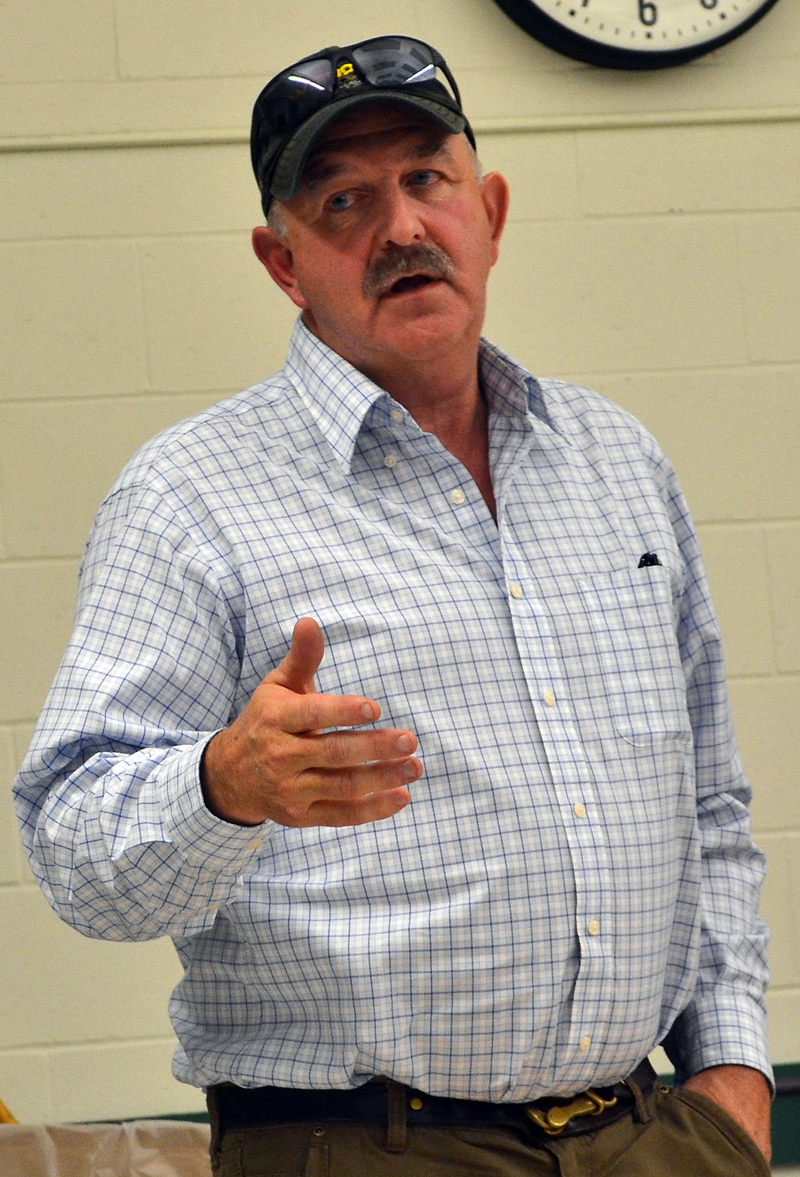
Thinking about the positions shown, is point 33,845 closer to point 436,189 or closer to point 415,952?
point 415,952

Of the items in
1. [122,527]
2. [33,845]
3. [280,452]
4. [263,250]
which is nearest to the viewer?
[33,845]

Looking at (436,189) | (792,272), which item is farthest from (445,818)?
(792,272)

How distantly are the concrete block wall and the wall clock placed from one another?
0.03 meters

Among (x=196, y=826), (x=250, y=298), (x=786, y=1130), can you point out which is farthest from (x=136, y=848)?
(x=786, y=1130)

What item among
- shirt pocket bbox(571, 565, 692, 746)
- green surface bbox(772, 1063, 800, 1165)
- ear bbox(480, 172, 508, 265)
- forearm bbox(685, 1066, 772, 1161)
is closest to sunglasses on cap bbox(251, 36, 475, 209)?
ear bbox(480, 172, 508, 265)

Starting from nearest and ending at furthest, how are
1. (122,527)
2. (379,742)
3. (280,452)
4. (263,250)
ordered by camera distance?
(379,742) → (122,527) → (280,452) → (263,250)

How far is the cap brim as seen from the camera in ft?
4.27

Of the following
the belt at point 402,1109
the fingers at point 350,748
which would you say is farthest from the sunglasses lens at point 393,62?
the belt at point 402,1109

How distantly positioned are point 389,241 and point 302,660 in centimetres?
64

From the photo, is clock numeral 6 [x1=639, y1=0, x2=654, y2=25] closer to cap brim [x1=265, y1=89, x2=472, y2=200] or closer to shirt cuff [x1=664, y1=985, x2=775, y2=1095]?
cap brim [x1=265, y1=89, x2=472, y2=200]

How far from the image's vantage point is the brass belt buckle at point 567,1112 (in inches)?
44.8

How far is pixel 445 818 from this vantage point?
114cm

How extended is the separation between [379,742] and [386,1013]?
1.26ft

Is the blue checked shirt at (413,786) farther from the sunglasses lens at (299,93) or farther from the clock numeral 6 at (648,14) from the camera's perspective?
the clock numeral 6 at (648,14)
